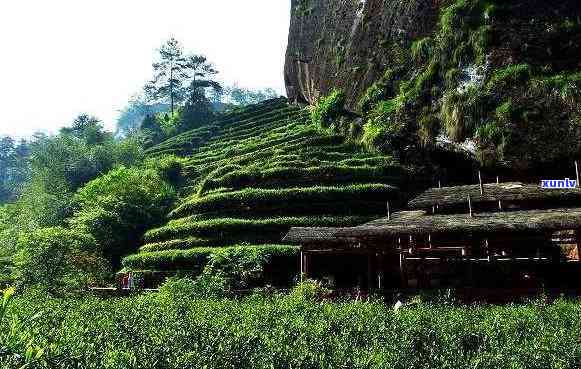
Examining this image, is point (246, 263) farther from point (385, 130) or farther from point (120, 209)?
point (385, 130)

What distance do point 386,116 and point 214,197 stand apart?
14314mm

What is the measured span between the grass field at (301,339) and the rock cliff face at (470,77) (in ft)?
47.2

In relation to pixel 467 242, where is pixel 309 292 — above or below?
below

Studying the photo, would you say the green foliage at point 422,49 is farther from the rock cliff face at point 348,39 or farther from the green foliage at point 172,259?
the green foliage at point 172,259

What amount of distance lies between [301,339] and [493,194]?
60.1 ft

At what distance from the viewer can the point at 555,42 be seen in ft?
88.9

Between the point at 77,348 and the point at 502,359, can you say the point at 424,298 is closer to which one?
the point at 502,359

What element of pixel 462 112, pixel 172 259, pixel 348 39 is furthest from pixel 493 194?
pixel 348 39

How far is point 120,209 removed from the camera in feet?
119

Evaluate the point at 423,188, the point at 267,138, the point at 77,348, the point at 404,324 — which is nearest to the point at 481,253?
the point at 423,188

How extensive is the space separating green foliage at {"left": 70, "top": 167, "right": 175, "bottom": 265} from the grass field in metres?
21.4

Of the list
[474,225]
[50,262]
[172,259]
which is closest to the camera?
[474,225]

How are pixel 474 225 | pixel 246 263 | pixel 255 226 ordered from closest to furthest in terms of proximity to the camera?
pixel 474 225 < pixel 246 263 < pixel 255 226

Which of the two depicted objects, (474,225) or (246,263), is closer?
(474,225)
